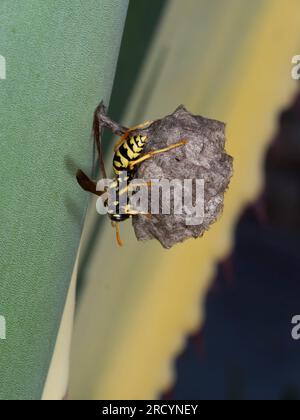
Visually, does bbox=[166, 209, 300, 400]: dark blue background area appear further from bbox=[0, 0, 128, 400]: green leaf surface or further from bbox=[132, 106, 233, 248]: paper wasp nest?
bbox=[0, 0, 128, 400]: green leaf surface

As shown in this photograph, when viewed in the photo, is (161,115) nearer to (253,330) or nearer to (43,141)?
(43,141)

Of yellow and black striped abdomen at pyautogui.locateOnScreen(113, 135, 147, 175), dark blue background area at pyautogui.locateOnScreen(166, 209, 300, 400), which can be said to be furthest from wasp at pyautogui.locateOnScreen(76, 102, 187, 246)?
dark blue background area at pyautogui.locateOnScreen(166, 209, 300, 400)

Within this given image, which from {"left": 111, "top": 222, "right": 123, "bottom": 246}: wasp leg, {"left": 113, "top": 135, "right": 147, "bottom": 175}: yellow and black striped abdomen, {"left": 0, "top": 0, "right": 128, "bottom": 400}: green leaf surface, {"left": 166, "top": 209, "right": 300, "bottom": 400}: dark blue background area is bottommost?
{"left": 0, "top": 0, "right": 128, "bottom": 400}: green leaf surface

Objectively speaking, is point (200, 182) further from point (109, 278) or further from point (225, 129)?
point (109, 278)

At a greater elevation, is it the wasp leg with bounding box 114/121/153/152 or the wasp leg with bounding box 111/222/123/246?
the wasp leg with bounding box 114/121/153/152

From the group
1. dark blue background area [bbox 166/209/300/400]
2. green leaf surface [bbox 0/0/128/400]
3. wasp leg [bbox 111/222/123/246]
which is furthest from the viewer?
dark blue background area [bbox 166/209/300/400]

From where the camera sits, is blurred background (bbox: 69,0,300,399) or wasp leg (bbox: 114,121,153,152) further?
blurred background (bbox: 69,0,300,399)

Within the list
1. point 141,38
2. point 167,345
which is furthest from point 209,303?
point 141,38
